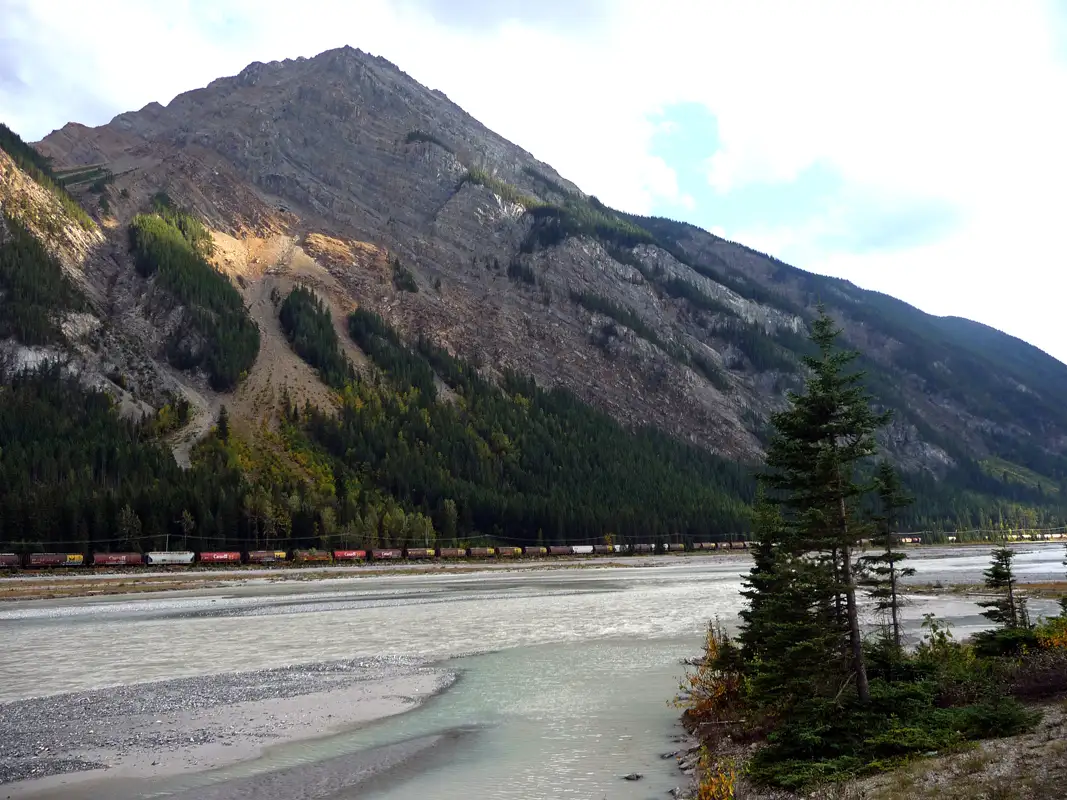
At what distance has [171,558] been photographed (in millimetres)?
112625

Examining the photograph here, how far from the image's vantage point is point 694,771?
16000 millimetres

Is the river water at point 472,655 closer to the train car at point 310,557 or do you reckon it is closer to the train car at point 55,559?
the train car at point 55,559

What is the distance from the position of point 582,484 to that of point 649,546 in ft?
99.4

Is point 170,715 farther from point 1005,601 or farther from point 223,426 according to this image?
point 223,426

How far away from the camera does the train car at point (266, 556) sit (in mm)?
123125

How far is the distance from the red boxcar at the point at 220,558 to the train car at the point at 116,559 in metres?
10.0

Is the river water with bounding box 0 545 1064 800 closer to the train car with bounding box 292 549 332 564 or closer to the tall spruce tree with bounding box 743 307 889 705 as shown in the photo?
the tall spruce tree with bounding box 743 307 889 705

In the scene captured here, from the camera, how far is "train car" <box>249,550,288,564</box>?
12312cm

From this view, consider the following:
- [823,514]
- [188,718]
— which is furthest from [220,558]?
[823,514]

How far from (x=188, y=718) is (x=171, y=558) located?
102 meters

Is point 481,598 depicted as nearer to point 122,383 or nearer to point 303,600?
point 303,600

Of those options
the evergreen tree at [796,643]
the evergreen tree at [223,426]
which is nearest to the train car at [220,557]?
the evergreen tree at [223,426]

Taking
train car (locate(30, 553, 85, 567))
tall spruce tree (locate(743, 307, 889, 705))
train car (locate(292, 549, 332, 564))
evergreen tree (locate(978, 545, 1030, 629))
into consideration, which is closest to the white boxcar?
train car (locate(30, 553, 85, 567))

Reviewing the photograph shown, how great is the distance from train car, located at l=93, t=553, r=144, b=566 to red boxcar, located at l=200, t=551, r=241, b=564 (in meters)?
10.0
